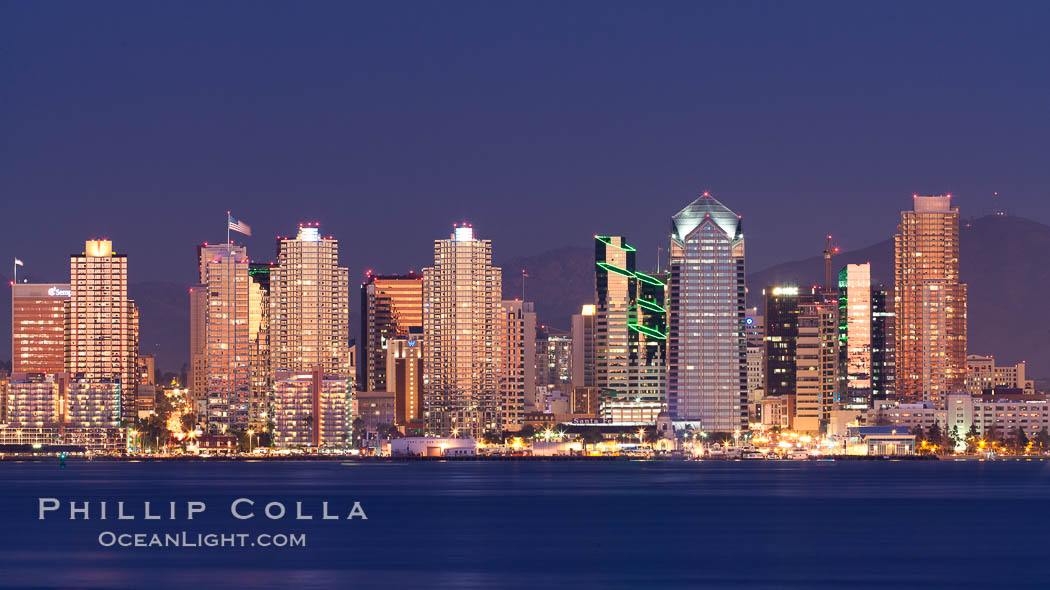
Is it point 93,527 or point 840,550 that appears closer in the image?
point 840,550

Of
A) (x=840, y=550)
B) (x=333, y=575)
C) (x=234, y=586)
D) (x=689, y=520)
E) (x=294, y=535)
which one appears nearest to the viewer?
(x=234, y=586)

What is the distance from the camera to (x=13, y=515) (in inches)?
6511

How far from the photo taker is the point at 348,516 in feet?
527

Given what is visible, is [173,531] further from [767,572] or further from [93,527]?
[767,572]

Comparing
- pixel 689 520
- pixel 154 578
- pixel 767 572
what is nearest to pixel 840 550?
pixel 767 572

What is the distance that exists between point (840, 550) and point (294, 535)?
39.1m

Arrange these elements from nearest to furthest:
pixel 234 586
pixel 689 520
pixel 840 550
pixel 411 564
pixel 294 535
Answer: pixel 234 586 → pixel 411 564 → pixel 840 550 → pixel 294 535 → pixel 689 520

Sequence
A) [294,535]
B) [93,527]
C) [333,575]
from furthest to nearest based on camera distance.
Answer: [93,527] → [294,535] → [333,575]

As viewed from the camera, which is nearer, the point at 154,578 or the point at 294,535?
the point at 154,578

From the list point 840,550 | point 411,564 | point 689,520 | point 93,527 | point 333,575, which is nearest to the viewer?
point 333,575

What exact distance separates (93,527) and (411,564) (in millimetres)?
40598

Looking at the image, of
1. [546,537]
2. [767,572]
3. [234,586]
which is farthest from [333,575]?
[546,537]

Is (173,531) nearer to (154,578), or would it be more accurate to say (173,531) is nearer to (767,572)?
(154,578)

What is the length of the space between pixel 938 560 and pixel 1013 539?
21.7 metres
